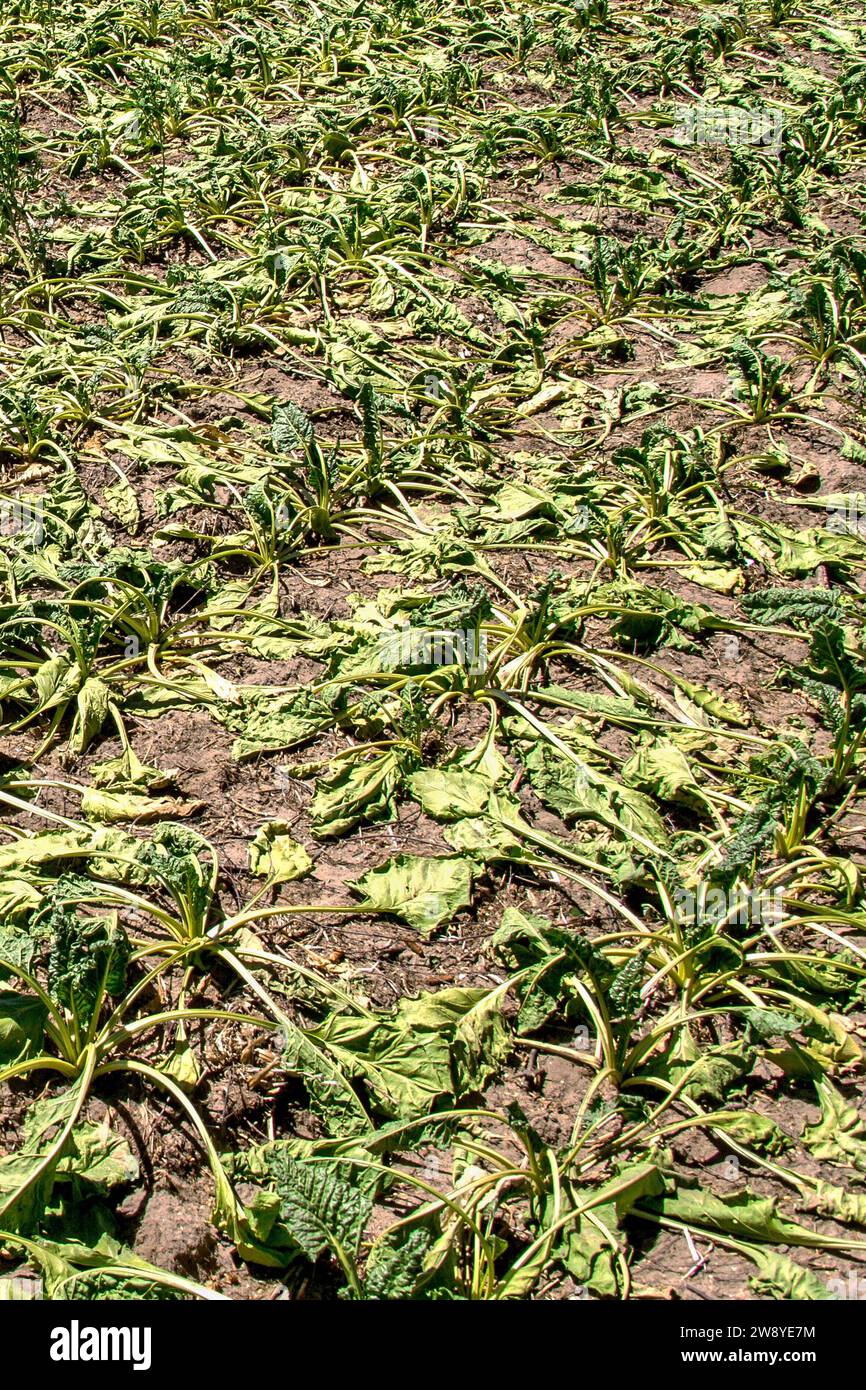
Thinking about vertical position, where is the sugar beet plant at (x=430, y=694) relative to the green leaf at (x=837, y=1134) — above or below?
above

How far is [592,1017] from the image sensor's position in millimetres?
2688

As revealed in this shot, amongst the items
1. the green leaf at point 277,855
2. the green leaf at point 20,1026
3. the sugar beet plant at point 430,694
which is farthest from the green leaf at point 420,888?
the green leaf at point 20,1026

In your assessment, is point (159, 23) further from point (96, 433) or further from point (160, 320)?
point (96, 433)

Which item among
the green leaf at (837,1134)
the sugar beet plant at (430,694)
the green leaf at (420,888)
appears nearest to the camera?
the sugar beet plant at (430,694)

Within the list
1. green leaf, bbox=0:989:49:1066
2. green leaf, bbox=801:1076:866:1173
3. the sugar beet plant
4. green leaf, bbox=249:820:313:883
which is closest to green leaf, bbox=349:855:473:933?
the sugar beet plant

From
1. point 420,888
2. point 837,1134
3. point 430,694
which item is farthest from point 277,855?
point 837,1134

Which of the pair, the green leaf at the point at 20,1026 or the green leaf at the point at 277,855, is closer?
the green leaf at the point at 20,1026

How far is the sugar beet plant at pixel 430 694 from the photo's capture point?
245cm

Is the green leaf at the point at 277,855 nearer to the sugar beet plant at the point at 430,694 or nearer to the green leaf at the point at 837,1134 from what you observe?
the sugar beet plant at the point at 430,694

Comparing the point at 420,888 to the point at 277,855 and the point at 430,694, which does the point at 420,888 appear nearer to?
the point at 277,855

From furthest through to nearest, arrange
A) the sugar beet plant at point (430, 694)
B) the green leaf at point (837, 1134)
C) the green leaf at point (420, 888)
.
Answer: the green leaf at point (420, 888) → the green leaf at point (837, 1134) → the sugar beet plant at point (430, 694)

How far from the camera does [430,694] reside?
11.4 ft

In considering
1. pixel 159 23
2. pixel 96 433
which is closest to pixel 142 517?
pixel 96 433
